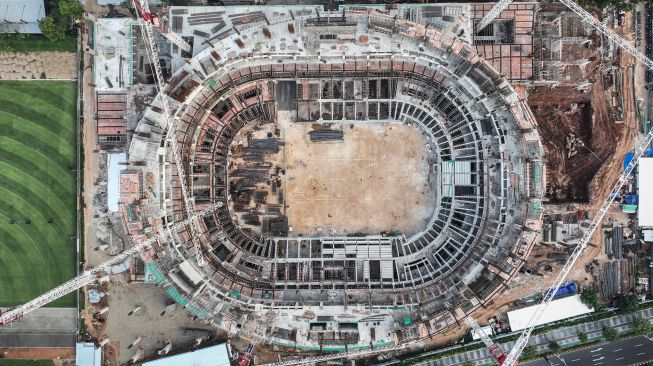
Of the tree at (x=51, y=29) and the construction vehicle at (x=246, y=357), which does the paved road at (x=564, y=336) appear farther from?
the tree at (x=51, y=29)

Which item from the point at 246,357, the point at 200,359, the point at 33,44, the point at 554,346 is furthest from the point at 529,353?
the point at 33,44

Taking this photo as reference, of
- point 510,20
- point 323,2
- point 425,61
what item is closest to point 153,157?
point 323,2

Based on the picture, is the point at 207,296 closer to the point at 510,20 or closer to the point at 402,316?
the point at 402,316

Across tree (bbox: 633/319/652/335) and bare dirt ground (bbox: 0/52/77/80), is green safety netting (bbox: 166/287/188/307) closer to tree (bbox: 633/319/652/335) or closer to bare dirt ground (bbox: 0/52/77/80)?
bare dirt ground (bbox: 0/52/77/80)

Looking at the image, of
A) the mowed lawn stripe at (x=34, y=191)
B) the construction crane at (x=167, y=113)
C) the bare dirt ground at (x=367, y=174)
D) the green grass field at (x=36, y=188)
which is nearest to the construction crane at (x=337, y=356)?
the bare dirt ground at (x=367, y=174)

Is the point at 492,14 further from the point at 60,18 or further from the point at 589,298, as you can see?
the point at 60,18

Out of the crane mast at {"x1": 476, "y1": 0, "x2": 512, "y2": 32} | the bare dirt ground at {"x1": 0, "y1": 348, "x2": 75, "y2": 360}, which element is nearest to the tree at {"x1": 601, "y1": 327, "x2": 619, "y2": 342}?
the crane mast at {"x1": 476, "y1": 0, "x2": 512, "y2": 32}
